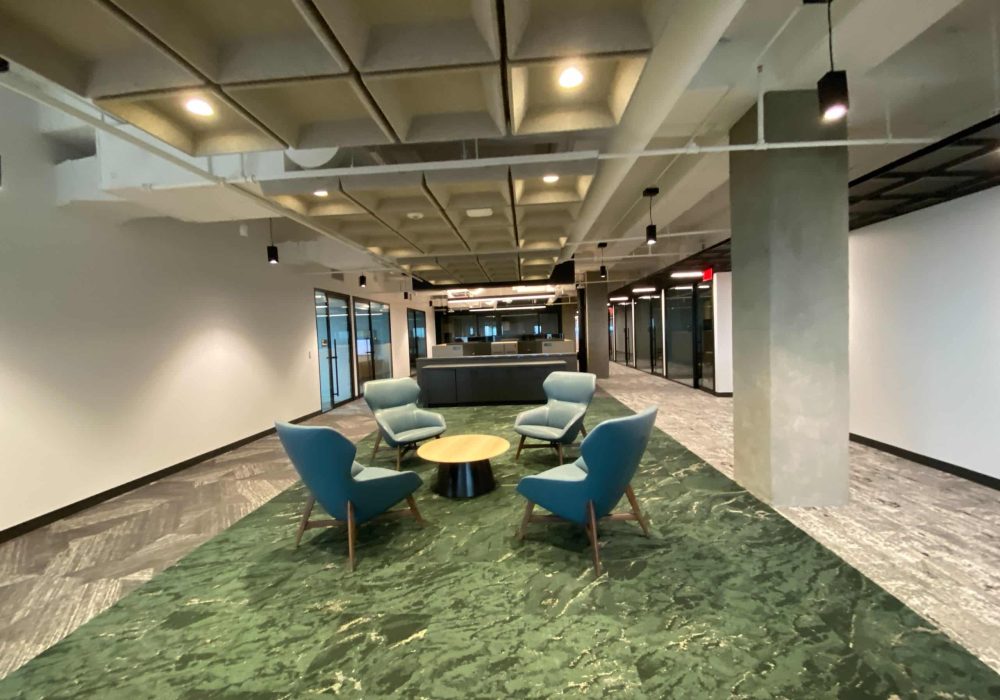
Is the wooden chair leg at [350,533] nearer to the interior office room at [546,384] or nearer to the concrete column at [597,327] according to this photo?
the interior office room at [546,384]

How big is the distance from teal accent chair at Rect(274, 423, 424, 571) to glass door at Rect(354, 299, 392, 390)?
789 cm

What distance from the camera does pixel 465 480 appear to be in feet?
13.1

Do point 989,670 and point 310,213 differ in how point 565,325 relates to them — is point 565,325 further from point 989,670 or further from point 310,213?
point 989,670

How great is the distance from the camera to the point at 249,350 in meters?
6.43

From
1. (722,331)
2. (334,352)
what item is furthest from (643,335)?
(334,352)

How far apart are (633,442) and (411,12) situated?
2.68 m

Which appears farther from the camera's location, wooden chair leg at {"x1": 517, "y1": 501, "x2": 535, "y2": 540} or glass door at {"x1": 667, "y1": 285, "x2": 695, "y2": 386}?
glass door at {"x1": 667, "y1": 285, "x2": 695, "y2": 386}

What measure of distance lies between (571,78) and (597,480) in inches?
96.3

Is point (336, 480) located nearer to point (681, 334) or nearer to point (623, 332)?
point (681, 334)

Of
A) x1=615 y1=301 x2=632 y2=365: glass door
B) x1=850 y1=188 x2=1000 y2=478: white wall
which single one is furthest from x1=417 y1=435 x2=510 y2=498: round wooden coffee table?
x1=615 y1=301 x2=632 y2=365: glass door

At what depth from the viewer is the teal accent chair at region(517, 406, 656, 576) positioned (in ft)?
8.62

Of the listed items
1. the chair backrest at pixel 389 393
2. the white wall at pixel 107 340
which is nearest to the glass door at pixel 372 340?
the white wall at pixel 107 340

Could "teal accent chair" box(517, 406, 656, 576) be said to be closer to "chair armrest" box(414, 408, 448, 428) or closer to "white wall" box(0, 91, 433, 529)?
"chair armrest" box(414, 408, 448, 428)

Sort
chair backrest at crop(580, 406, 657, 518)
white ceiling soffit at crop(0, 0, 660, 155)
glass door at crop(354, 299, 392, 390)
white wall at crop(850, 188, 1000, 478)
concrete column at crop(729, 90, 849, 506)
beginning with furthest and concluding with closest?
glass door at crop(354, 299, 392, 390) → white wall at crop(850, 188, 1000, 478) → concrete column at crop(729, 90, 849, 506) → chair backrest at crop(580, 406, 657, 518) → white ceiling soffit at crop(0, 0, 660, 155)
